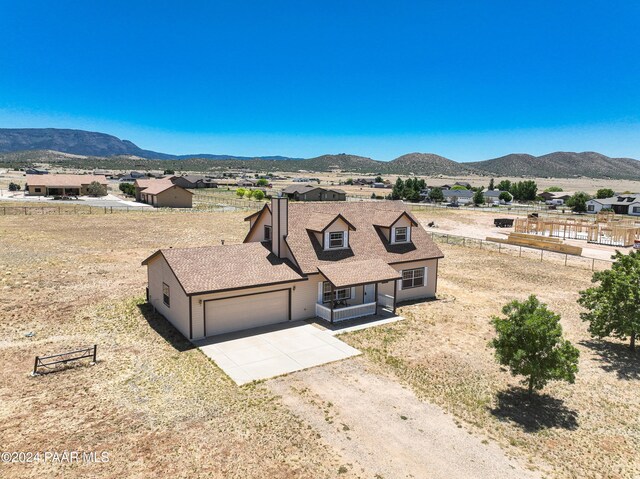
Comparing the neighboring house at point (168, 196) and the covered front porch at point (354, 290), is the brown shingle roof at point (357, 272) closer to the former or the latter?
the covered front porch at point (354, 290)

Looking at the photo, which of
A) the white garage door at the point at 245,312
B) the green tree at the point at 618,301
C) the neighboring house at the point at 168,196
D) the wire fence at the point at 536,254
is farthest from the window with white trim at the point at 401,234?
the neighboring house at the point at 168,196

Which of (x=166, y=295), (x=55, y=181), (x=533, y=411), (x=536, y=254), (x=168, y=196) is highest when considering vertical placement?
(x=55, y=181)

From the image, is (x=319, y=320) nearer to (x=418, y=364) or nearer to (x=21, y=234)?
(x=418, y=364)

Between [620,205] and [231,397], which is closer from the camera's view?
[231,397]

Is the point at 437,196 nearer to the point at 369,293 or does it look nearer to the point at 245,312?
the point at 369,293

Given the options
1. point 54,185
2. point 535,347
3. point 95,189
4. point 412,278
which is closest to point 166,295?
point 412,278

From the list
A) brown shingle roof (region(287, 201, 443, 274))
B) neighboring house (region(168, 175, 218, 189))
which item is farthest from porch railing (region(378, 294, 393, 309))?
neighboring house (region(168, 175, 218, 189))
